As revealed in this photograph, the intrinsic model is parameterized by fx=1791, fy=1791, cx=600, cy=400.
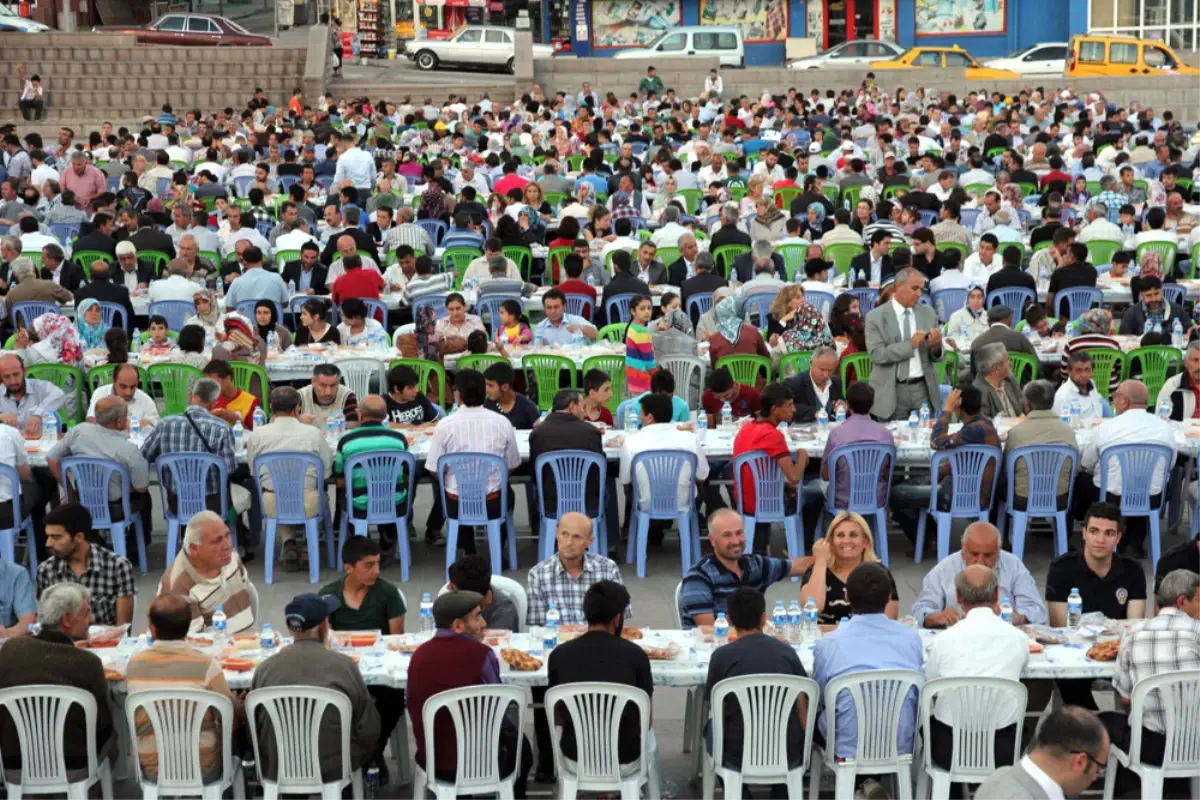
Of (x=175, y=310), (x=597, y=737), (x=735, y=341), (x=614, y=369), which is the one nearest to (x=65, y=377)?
(x=175, y=310)

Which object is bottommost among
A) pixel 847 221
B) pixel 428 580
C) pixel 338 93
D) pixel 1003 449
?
pixel 428 580

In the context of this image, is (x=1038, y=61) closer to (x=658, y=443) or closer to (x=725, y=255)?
(x=725, y=255)

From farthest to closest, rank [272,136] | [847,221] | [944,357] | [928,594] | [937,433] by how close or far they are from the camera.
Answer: [272,136]
[847,221]
[944,357]
[937,433]
[928,594]

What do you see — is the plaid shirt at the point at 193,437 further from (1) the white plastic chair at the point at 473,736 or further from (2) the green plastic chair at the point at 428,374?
(1) the white plastic chair at the point at 473,736

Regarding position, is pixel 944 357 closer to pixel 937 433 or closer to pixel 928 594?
pixel 937 433

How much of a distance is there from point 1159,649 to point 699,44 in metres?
31.4

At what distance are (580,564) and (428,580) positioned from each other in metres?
2.62

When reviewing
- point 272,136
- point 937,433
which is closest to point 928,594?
point 937,433

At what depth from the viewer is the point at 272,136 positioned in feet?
79.9

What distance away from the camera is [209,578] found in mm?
7961

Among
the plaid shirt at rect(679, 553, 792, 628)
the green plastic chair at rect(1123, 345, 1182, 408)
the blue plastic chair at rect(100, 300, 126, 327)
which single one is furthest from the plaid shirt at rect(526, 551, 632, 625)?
the blue plastic chair at rect(100, 300, 126, 327)

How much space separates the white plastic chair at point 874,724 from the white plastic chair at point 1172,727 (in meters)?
0.82

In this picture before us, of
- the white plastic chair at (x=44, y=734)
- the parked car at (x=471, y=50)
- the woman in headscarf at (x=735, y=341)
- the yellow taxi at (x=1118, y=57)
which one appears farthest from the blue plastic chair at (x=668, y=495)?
the parked car at (x=471, y=50)

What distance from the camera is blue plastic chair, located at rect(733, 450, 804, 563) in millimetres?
10031
